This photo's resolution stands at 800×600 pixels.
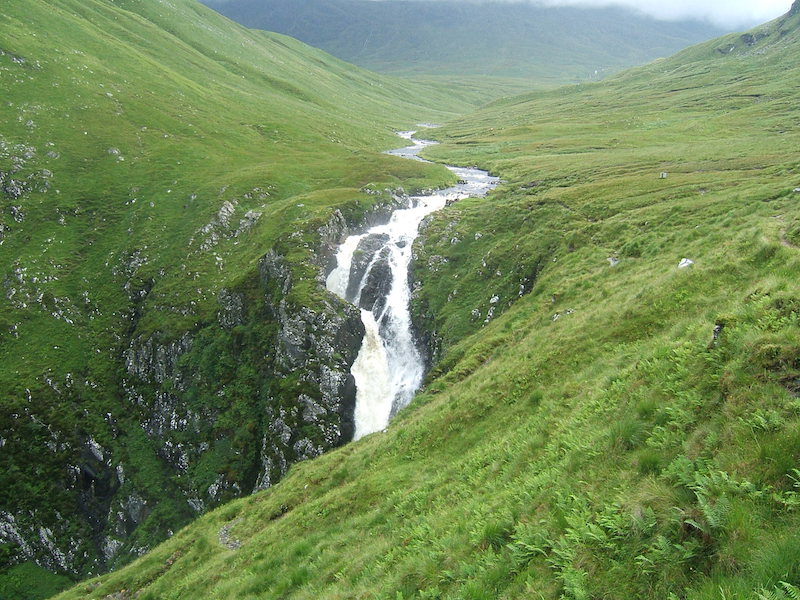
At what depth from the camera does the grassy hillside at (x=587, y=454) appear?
6988 millimetres

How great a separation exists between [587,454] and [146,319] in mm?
65555

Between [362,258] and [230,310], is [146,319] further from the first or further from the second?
[362,258]

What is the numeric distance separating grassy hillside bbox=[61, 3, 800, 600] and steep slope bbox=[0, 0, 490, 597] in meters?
15.5

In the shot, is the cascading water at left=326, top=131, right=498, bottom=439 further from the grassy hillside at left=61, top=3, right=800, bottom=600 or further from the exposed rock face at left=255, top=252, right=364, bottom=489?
the grassy hillside at left=61, top=3, right=800, bottom=600

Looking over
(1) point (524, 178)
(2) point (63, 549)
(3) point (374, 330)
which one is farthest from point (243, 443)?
(1) point (524, 178)

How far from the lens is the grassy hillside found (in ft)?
22.9

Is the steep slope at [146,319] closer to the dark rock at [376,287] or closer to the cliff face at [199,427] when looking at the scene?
the cliff face at [199,427]

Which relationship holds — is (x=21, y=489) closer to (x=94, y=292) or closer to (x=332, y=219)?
(x=94, y=292)

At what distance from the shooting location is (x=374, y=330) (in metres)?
53.5

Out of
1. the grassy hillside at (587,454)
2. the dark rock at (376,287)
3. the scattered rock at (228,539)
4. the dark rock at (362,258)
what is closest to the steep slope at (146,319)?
the dark rock at (362,258)

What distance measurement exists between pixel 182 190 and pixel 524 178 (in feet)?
217

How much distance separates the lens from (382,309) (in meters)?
55.8

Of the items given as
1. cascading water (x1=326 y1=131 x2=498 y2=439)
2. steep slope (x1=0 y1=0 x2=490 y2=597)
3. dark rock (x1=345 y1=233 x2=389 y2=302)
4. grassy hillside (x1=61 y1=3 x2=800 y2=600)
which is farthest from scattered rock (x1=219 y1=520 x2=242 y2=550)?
dark rock (x1=345 y1=233 x2=389 y2=302)

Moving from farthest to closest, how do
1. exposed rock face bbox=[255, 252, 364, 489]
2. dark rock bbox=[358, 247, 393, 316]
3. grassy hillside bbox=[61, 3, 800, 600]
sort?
1. dark rock bbox=[358, 247, 393, 316]
2. exposed rock face bbox=[255, 252, 364, 489]
3. grassy hillside bbox=[61, 3, 800, 600]
